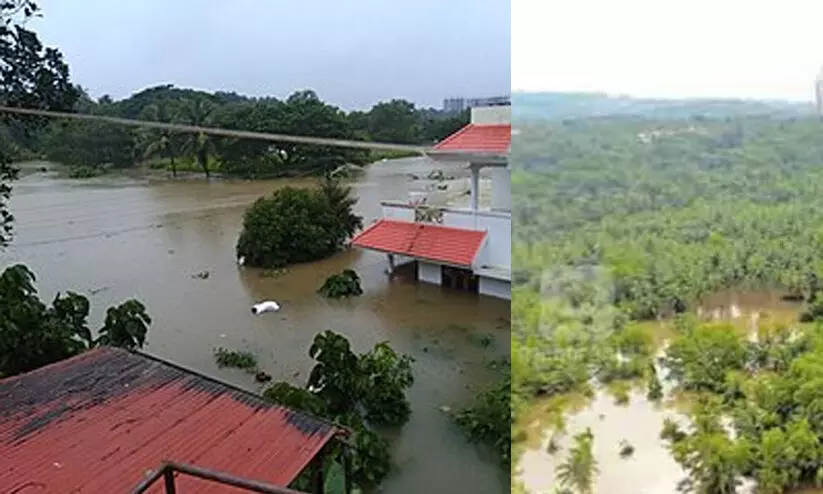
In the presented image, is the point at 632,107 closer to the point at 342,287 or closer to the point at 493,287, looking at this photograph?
the point at 493,287

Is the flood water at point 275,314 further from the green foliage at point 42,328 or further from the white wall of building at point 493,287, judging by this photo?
the green foliage at point 42,328

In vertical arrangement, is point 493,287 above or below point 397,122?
below

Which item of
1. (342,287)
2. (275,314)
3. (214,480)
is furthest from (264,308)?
(214,480)

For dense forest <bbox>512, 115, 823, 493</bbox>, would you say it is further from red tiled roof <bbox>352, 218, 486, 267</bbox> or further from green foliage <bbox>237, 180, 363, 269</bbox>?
green foliage <bbox>237, 180, 363, 269</bbox>

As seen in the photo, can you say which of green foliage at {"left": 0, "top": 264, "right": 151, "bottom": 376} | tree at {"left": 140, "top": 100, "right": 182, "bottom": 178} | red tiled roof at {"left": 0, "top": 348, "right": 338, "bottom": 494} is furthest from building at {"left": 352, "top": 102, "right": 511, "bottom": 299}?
tree at {"left": 140, "top": 100, "right": 182, "bottom": 178}

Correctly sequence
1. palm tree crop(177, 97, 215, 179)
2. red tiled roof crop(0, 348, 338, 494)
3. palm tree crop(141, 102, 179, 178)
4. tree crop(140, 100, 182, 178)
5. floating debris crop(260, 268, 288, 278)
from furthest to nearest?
palm tree crop(141, 102, 179, 178)
tree crop(140, 100, 182, 178)
palm tree crop(177, 97, 215, 179)
floating debris crop(260, 268, 288, 278)
red tiled roof crop(0, 348, 338, 494)

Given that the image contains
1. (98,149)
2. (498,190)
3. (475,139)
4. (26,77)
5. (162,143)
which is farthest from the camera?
(98,149)

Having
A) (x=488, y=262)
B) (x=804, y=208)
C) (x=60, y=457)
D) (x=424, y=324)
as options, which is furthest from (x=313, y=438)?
(x=488, y=262)
